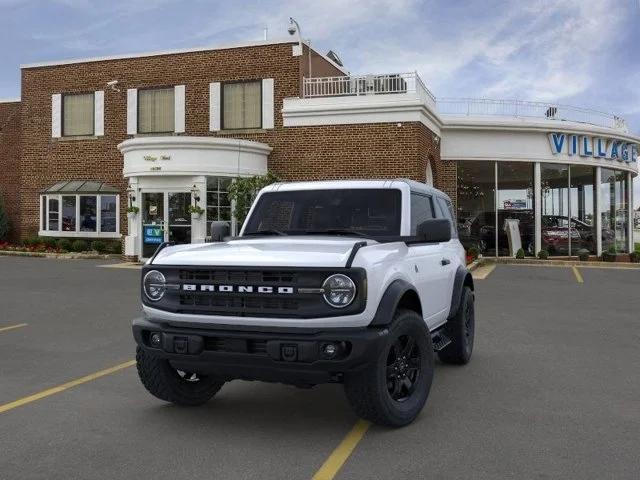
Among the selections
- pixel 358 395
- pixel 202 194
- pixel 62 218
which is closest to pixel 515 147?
pixel 202 194

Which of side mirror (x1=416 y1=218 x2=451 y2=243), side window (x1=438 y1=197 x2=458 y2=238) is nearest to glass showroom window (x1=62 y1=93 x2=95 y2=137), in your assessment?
side window (x1=438 y1=197 x2=458 y2=238)

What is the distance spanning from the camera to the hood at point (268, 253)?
4277 mm

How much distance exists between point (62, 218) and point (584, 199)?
65.5 ft

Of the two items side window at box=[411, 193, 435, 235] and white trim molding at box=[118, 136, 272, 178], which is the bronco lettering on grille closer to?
side window at box=[411, 193, 435, 235]

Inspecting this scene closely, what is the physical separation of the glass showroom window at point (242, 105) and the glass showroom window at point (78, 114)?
5650mm

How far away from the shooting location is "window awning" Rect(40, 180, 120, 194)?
23.8 metres

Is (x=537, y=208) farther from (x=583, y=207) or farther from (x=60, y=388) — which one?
(x=60, y=388)

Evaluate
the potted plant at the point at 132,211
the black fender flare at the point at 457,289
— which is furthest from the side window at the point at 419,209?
the potted plant at the point at 132,211

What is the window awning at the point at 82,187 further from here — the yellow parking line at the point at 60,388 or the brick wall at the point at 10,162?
the yellow parking line at the point at 60,388

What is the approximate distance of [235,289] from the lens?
173 inches

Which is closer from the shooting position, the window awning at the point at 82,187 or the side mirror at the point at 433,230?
the side mirror at the point at 433,230

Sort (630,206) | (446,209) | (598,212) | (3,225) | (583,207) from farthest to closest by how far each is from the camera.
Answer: (630,206)
(3,225)
(598,212)
(583,207)
(446,209)

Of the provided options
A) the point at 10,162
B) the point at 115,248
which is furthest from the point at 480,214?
the point at 10,162

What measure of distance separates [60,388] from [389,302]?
3.29 meters
